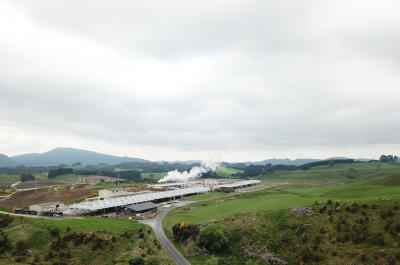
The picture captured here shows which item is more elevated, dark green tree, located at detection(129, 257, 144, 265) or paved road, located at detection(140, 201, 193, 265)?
dark green tree, located at detection(129, 257, 144, 265)

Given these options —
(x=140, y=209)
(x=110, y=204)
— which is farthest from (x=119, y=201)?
(x=140, y=209)

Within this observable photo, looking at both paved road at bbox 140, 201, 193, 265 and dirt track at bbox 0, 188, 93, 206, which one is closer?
paved road at bbox 140, 201, 193, 265

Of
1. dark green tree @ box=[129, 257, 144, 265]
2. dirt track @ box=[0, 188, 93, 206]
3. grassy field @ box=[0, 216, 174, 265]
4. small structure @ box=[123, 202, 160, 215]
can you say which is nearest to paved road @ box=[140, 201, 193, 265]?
grassy field @ box=[0, 216, 174, 265]

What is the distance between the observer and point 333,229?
37125mm

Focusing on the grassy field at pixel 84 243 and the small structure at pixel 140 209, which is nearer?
the grassy field at pixel 84 243

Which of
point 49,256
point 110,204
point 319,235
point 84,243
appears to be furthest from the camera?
point 110,204

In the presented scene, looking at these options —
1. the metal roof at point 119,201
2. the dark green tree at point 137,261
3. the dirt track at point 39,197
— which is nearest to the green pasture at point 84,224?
the metal roof at point 119,201

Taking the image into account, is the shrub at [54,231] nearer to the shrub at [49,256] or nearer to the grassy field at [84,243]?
the grassy field at [84,243]

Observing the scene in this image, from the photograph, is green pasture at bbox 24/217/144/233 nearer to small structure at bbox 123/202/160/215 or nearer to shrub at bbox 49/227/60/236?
shrub at bbox 49/227/60/236

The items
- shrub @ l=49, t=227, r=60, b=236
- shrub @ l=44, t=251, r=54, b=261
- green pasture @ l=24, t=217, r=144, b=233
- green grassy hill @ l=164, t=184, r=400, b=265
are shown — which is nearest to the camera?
green grassy hill @ l=164, t=184, r=400, b=265

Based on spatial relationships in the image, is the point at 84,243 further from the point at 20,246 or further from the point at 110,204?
the point at 110,204

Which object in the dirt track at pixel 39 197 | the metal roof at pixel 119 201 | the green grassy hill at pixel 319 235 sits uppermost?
the green grassy hill at pixel 319 235

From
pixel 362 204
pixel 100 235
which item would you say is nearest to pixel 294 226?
pixel 362 204

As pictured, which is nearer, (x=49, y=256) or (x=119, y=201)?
(x=49, y=256)
